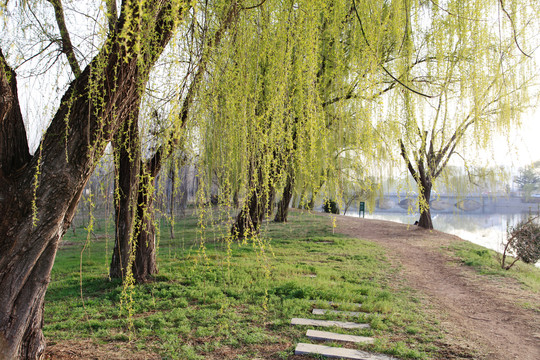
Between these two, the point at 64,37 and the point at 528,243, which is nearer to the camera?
the point at 64,37

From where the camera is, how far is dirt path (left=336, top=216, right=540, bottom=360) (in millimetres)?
2932

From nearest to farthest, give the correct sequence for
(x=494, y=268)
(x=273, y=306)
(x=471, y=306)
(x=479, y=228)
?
(x=273, y=306)
(x=471, y=306)
(x=494, y=268)
(x=479, y=228)

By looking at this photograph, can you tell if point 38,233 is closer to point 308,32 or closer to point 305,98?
point 305,98

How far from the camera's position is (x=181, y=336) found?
2.93m

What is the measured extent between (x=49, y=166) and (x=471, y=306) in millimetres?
4023

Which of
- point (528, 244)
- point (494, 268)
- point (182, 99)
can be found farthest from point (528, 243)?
point (182, 99)

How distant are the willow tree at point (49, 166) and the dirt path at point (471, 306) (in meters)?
2.66

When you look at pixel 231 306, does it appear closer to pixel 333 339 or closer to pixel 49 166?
pixel 333 339

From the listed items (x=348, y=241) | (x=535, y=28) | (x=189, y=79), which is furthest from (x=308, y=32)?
(x=348, y=241)

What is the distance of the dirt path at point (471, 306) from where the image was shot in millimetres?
2932

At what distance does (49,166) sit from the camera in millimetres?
2029

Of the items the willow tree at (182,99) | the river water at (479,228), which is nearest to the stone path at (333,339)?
the willow tree at (182,99)

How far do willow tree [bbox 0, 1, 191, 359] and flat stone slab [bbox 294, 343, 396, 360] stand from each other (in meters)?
1.70

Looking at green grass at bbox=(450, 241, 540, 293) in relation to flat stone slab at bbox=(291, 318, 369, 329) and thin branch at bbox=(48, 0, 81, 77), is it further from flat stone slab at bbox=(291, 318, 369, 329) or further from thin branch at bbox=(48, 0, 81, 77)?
Result: thin branch at bbox=(48, 0, 81, 77)
